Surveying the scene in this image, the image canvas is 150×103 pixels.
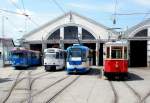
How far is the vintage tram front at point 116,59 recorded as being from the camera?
2936cm

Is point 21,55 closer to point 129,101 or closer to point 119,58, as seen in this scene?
point 119,58

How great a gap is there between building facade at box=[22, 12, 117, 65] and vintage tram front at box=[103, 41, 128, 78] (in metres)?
32.9

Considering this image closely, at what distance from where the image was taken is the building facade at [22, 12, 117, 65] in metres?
63.5

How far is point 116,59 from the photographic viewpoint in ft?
96.7

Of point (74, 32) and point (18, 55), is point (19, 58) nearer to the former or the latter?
point (18, 55)

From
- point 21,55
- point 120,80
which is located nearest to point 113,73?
point 120,80

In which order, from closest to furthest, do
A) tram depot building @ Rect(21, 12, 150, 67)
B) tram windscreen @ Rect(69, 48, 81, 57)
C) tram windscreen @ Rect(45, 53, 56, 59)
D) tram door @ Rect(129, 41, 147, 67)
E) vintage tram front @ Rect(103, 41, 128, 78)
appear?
vintage tram front @ Rect(103, 41, 128, 78)
tram windscreen @ Rect(69, 48, 81, 57)
tram windscreen @ Rect(45, 53, 56, 59)
tram depot building @ Rect(21, 12, 150, 67)
tram door @ Rect(129, 41, 147, 67)

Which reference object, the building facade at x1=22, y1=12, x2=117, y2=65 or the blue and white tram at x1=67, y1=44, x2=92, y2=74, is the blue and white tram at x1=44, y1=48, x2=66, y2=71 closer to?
the blue and white tram at x1=67, y1=44, x2=92, y2=74

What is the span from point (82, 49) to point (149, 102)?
836 inches

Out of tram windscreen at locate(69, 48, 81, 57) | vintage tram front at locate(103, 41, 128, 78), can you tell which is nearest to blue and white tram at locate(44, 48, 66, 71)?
tram windscreen at locate(69, 48, 81, 57)

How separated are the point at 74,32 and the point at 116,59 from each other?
3471cm

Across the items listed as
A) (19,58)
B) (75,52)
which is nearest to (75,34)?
(19,58)

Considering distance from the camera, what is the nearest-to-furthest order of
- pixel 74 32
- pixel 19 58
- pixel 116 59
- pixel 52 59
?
pixel 116 59
pixel 52 59
pixel 19 58
pixel 74 32

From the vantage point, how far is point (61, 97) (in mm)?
18000
